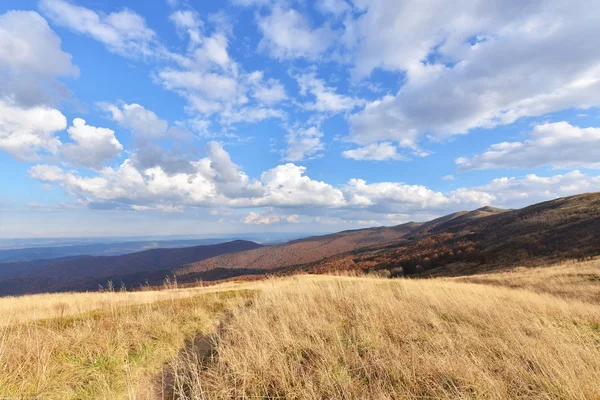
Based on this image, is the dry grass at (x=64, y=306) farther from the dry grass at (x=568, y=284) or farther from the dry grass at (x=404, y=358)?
the dry grass at (x=568, y=284)

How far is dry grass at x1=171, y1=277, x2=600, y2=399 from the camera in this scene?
348 cm

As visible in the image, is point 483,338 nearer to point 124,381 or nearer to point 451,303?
point 451,303

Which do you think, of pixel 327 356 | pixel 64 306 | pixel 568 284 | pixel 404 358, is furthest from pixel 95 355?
pixel 568 284

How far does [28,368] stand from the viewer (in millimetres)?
4535

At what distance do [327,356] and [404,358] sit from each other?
127 centimetres

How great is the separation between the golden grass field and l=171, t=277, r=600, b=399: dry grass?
21mm

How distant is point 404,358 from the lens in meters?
4.27

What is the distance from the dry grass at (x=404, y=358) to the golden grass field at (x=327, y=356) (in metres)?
0.02

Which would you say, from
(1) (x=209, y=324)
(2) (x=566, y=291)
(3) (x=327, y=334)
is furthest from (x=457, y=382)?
(2) (x=566, y=291)

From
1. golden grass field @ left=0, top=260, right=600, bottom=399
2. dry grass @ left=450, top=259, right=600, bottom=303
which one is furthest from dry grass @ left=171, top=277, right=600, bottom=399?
dry grass @ left=450, top=259, right=600, bottom=303

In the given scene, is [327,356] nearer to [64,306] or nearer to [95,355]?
[95,355]

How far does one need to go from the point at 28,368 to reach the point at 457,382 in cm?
701

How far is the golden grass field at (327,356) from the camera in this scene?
361cm

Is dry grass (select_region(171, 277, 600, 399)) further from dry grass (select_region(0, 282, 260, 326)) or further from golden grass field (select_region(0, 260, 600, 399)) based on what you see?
dry grass (select_region(0, 282, 260, 326))
